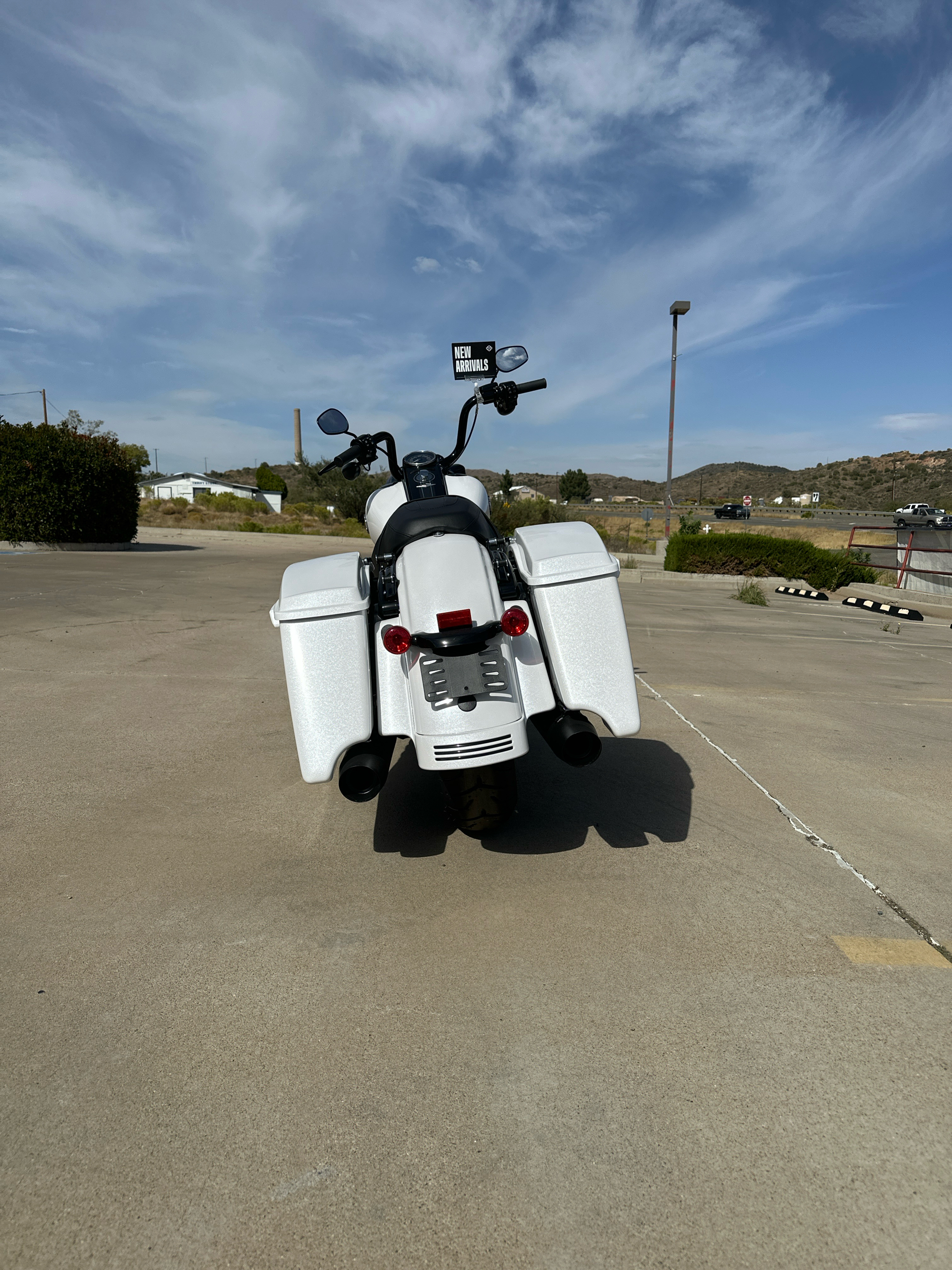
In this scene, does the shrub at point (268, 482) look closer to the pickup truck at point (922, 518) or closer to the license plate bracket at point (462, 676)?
the pickup truck at point (922, 518)

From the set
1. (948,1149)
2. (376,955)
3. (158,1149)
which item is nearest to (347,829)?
(376,955)

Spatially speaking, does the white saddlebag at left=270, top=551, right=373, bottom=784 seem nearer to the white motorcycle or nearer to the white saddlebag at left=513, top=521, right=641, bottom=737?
the white motorcycle

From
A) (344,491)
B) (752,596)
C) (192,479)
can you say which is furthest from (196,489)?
(752,596)

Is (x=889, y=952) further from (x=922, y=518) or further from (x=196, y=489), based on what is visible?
(x=196, y=489)

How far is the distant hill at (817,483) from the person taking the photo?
266 ft

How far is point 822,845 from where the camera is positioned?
11.6 ft

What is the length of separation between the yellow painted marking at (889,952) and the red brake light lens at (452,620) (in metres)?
1.70

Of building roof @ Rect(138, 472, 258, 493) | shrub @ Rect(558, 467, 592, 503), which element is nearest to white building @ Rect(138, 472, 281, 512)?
building roof @ Rect(138, 472, 258, 493)

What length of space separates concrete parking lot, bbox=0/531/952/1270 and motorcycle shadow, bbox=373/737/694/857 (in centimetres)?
2

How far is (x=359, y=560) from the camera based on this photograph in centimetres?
336

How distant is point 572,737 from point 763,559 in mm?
16062

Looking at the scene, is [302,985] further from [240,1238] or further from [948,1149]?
[948,1149]

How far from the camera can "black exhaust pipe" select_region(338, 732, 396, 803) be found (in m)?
2.80

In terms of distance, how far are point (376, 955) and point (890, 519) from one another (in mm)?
66231
